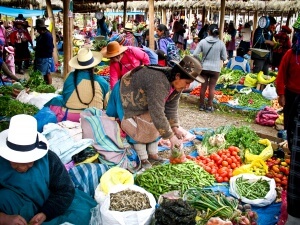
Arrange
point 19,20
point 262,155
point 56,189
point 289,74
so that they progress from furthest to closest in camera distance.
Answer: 1. point 19,20
2. point 289,74
3. point 262,155
4. point 56,189

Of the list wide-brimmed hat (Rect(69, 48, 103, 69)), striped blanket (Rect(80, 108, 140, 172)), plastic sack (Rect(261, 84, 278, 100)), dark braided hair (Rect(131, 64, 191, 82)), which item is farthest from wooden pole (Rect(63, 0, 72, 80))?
plastic sack (Rect(261, 84, 278, 100))

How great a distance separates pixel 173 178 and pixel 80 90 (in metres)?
1.65

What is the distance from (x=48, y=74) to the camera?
29.8 feet

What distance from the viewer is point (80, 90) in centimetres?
448

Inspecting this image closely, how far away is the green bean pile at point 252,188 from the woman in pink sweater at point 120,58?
8.56 feet

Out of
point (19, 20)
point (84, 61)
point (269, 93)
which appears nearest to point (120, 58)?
point (84, 61)

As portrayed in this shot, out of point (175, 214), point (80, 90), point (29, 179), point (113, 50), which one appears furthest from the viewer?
point (113, 50)

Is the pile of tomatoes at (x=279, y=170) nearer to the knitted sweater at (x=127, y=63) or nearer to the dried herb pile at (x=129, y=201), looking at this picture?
the dried herb pile at (x=129, y=201)

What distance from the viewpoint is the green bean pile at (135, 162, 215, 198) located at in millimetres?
3725

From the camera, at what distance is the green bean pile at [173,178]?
3725mm

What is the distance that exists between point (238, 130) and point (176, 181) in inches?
74.0

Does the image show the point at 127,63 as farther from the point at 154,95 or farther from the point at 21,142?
the point at 21,142

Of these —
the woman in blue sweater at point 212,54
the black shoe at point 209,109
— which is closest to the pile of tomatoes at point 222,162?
the woman in blue sweater at point 212,54

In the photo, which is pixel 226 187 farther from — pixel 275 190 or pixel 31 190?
pixel 31 190
